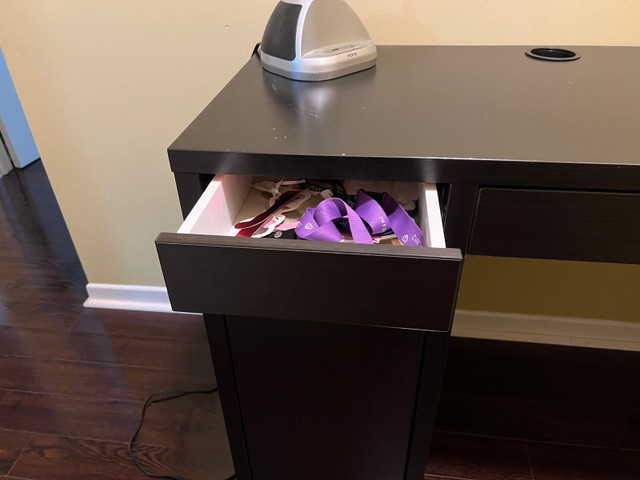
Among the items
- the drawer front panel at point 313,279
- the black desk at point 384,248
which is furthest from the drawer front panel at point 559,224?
the drawer front panel at point 313,279

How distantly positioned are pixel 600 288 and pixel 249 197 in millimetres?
915

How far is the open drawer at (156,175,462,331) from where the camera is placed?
0.50 meters

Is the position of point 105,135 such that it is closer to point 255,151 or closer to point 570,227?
point 255,151

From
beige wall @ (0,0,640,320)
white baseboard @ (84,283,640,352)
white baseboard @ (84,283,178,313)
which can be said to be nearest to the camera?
beige wall @ (0,0,640,320)

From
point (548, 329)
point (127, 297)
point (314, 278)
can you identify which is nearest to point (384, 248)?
point (314, 278)

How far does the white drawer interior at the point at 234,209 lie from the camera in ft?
1.86

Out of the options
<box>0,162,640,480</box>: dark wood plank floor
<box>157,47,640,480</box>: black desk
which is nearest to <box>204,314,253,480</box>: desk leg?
<box>157,47,640,480</box>: black desk

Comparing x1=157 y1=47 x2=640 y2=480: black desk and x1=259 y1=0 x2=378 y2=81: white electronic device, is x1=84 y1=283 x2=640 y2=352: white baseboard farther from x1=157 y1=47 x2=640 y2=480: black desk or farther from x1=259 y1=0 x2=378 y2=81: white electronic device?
x1=259 y1=0 x2=378 y2=81: white electronic device

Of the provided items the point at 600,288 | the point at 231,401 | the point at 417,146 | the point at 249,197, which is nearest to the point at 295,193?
the point at 249,197

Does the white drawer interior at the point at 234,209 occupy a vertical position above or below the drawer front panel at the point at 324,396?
above

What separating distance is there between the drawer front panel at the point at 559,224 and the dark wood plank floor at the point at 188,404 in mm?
618

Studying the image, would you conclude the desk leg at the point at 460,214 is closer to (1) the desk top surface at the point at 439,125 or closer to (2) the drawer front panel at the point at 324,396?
(1) the desk top surface at the point at 439,125

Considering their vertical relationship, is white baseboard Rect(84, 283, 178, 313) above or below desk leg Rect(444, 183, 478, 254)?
below

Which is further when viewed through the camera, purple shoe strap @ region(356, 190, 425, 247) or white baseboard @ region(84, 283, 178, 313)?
white baseboard @ region(84, 283, 178, 313)
